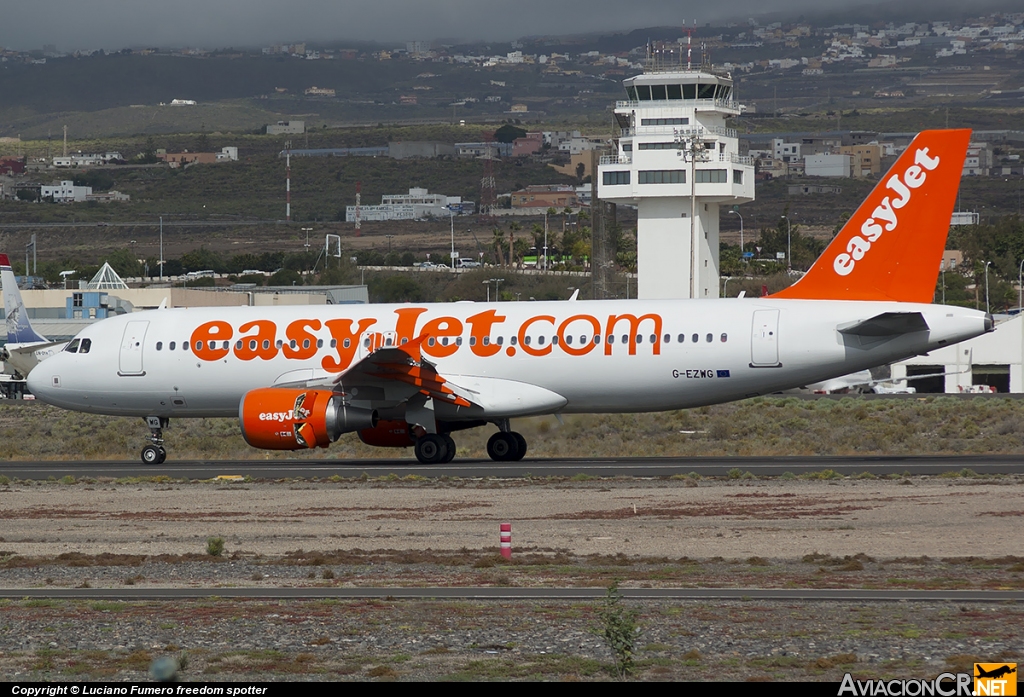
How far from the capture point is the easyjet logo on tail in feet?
90.5

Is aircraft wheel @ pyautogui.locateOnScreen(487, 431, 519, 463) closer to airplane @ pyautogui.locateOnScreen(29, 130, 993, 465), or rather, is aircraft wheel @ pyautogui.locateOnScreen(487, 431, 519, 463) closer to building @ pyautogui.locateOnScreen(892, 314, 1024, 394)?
airplane @ pyautogui.locateOnScreen(29, 130, 993, 465)

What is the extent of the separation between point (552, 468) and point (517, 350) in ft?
9.12

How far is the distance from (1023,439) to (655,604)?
82.2 feet

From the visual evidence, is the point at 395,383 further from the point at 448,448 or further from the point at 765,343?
the point at 765,343

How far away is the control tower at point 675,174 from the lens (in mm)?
73562

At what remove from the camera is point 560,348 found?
2884 cm

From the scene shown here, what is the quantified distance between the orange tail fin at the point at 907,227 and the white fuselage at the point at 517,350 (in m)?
0.56

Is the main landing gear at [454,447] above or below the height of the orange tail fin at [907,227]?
below

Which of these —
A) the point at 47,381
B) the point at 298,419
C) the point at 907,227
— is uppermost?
the point at 907,227

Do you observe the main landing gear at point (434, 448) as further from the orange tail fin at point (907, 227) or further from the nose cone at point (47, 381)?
the nose cone at point (47, 381)

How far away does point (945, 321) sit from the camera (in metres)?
26.6

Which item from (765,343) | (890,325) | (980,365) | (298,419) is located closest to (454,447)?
(298,419)

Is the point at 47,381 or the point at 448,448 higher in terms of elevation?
the point at 47,381

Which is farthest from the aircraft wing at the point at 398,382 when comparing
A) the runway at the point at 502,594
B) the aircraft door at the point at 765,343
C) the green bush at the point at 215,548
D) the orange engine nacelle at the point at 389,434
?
the runway at the point at 502,594
